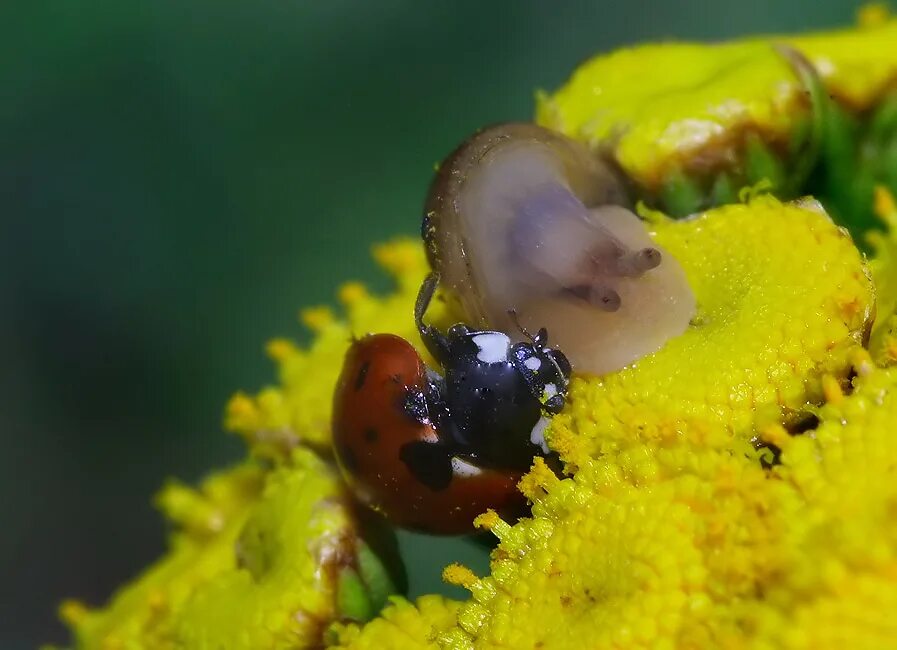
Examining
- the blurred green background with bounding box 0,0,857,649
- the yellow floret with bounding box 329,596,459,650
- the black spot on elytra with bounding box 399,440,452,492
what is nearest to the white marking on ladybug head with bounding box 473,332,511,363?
the black spot on elytra with bounding box 399,440,452,492

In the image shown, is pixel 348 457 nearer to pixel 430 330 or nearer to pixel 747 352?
pixel 430 330

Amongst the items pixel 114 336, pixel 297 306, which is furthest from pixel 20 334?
pixel 297 306

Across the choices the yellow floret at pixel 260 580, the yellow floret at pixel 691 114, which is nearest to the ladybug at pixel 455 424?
the yellow floret at pixel 260 580

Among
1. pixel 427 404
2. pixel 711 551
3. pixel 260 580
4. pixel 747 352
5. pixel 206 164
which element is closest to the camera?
pixel 711 551

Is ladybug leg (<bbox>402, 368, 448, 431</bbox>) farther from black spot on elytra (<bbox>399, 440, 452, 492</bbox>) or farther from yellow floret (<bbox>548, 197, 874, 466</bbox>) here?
yellow floret (<bbox>548, 197, 874, 466</bbox>)

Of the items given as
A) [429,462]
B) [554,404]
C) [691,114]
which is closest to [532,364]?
[554,404]

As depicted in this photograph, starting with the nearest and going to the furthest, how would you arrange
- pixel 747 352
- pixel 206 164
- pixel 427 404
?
1. pixel 747 352
2. pixel 427 404
3. pixel 206 164
